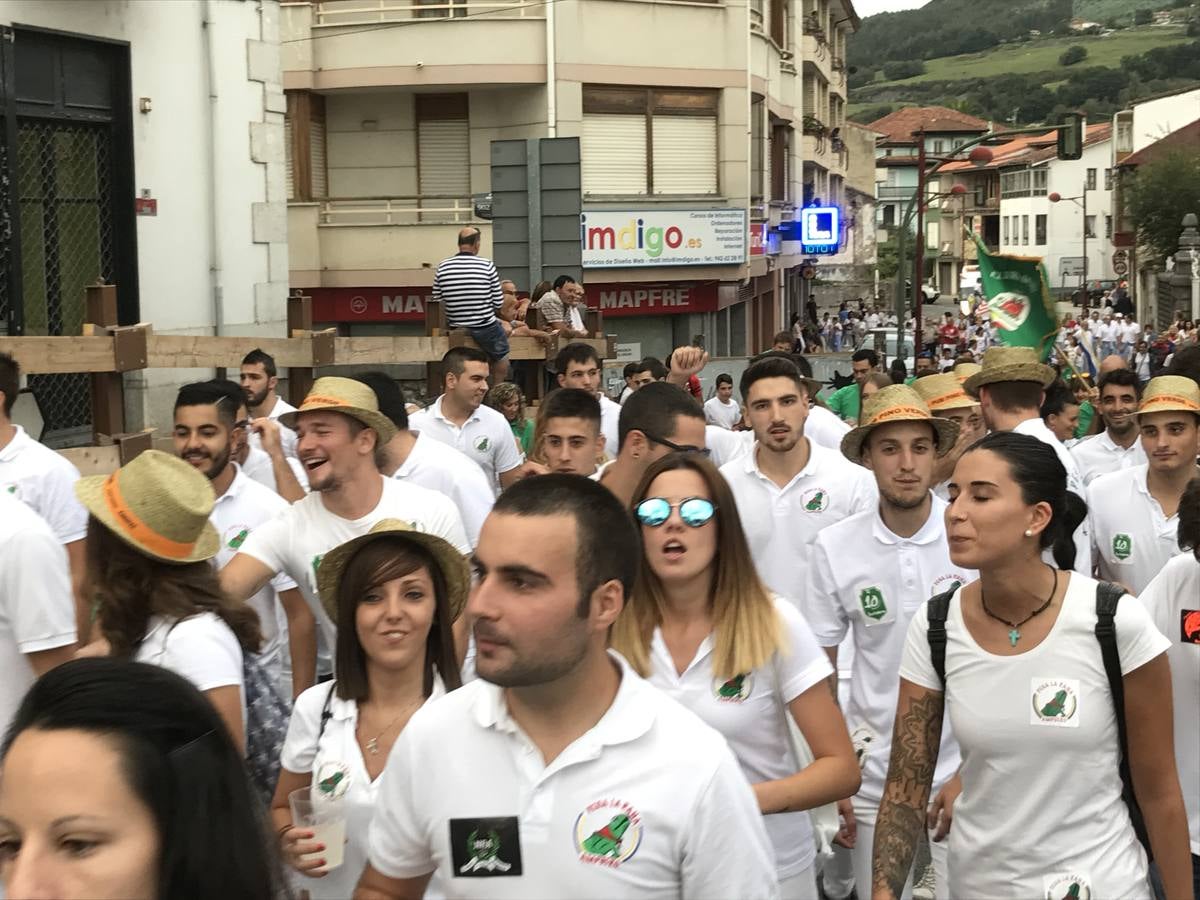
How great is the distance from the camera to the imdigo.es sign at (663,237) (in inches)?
1211

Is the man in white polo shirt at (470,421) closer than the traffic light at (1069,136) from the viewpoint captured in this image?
Yes

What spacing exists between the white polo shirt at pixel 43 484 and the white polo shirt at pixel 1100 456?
→ 571 centimetres

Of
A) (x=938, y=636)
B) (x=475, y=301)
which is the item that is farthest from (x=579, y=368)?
(x=938, y=636)

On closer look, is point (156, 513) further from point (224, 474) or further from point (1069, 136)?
point (1069, 136)

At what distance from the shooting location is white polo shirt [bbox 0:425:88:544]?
707cm

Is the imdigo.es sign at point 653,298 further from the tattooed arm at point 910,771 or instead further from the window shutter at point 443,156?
the tattooed arm at point 910,771

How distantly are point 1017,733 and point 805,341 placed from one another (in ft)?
144

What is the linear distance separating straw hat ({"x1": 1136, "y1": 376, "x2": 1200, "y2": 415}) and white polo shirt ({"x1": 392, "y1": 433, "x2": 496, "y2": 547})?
307cm

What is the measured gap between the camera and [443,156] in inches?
1249

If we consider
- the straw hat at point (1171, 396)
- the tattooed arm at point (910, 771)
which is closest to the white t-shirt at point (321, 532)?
the tattooed arm at point (910, 771)

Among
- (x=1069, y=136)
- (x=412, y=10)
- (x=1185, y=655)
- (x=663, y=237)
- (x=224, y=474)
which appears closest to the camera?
(x=1185, y=655)

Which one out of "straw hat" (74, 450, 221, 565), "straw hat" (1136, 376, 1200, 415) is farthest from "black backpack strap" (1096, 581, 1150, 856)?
"straw hat" (1136, 376, 1200, 415)

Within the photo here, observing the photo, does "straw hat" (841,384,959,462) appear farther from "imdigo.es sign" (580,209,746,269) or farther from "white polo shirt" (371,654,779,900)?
"imdigo.es sign" (580,209,746,269)

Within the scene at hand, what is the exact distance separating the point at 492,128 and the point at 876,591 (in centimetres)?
2599
